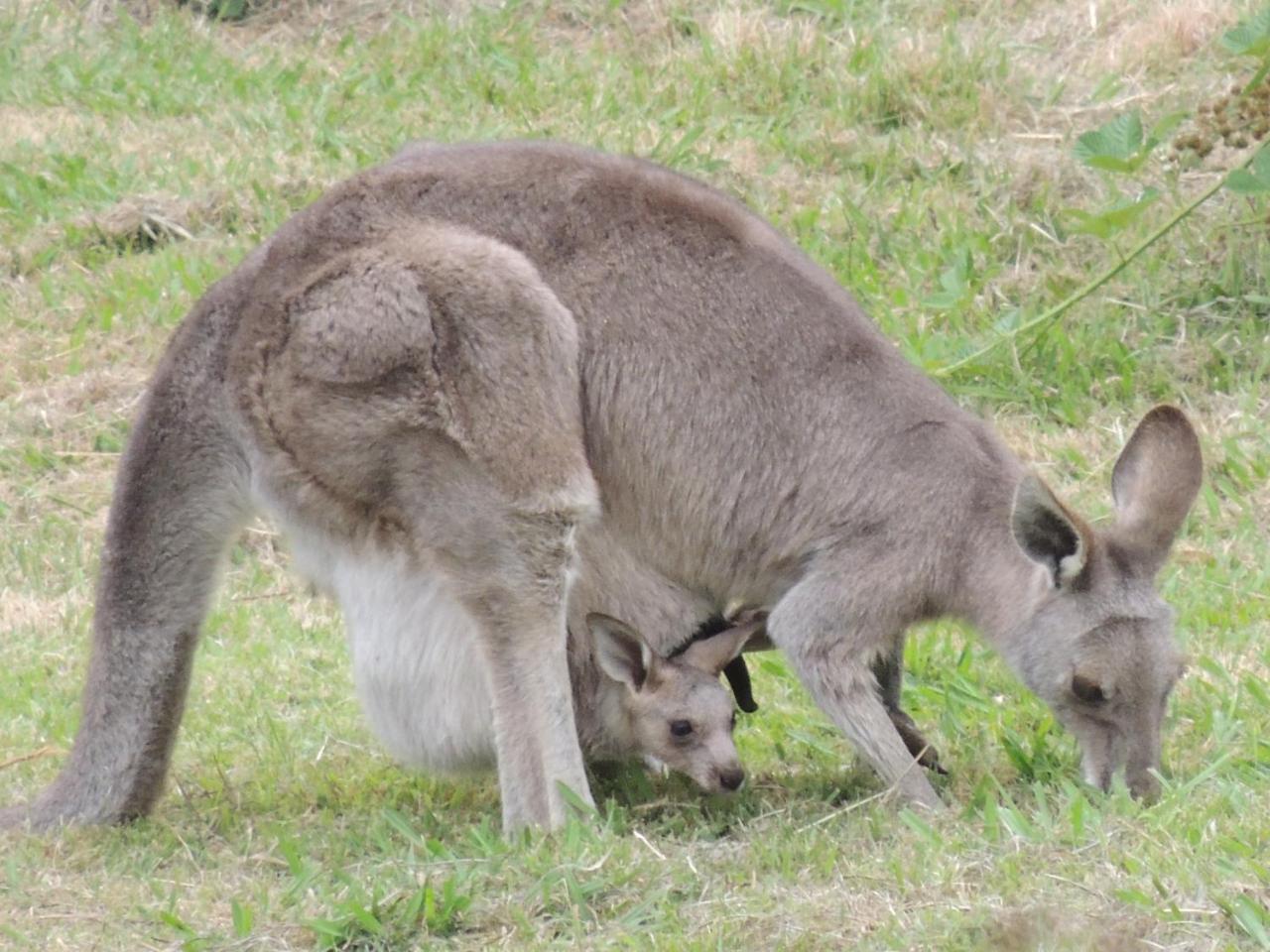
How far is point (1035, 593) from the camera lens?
5.14 metres

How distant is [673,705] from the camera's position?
5.21 m

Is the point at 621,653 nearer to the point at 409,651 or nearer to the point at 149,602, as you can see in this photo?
the point at 409,651

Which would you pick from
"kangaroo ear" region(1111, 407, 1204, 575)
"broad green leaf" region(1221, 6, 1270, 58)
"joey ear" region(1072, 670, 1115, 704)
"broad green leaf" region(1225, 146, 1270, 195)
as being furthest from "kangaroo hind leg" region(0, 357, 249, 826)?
"broad green leaf" region(1225, 146, 1270, 195)

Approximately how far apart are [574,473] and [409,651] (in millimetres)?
581

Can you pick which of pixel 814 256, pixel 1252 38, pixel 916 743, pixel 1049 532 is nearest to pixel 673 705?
pixel 916 743

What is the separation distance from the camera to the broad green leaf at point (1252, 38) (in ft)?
20.4

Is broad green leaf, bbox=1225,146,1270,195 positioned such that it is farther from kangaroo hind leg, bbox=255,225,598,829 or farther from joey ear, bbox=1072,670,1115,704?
kangaroo hind leg, bbox=255,225,598,829

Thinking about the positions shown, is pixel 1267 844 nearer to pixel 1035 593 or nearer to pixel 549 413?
pixel 1035 593

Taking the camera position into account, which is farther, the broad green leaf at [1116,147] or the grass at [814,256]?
the broad green leaf at [1116,147]

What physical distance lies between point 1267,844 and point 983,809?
2.65 ft

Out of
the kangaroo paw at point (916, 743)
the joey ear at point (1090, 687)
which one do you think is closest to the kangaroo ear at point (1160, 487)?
the joey ear at point (1090, 687)

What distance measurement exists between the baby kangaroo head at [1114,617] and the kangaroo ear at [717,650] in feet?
2.23

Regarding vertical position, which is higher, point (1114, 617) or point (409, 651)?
point (1114, 617)

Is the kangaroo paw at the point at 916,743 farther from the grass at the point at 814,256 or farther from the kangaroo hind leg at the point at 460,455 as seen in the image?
the kangaroo hind leg at the point at 460,455
